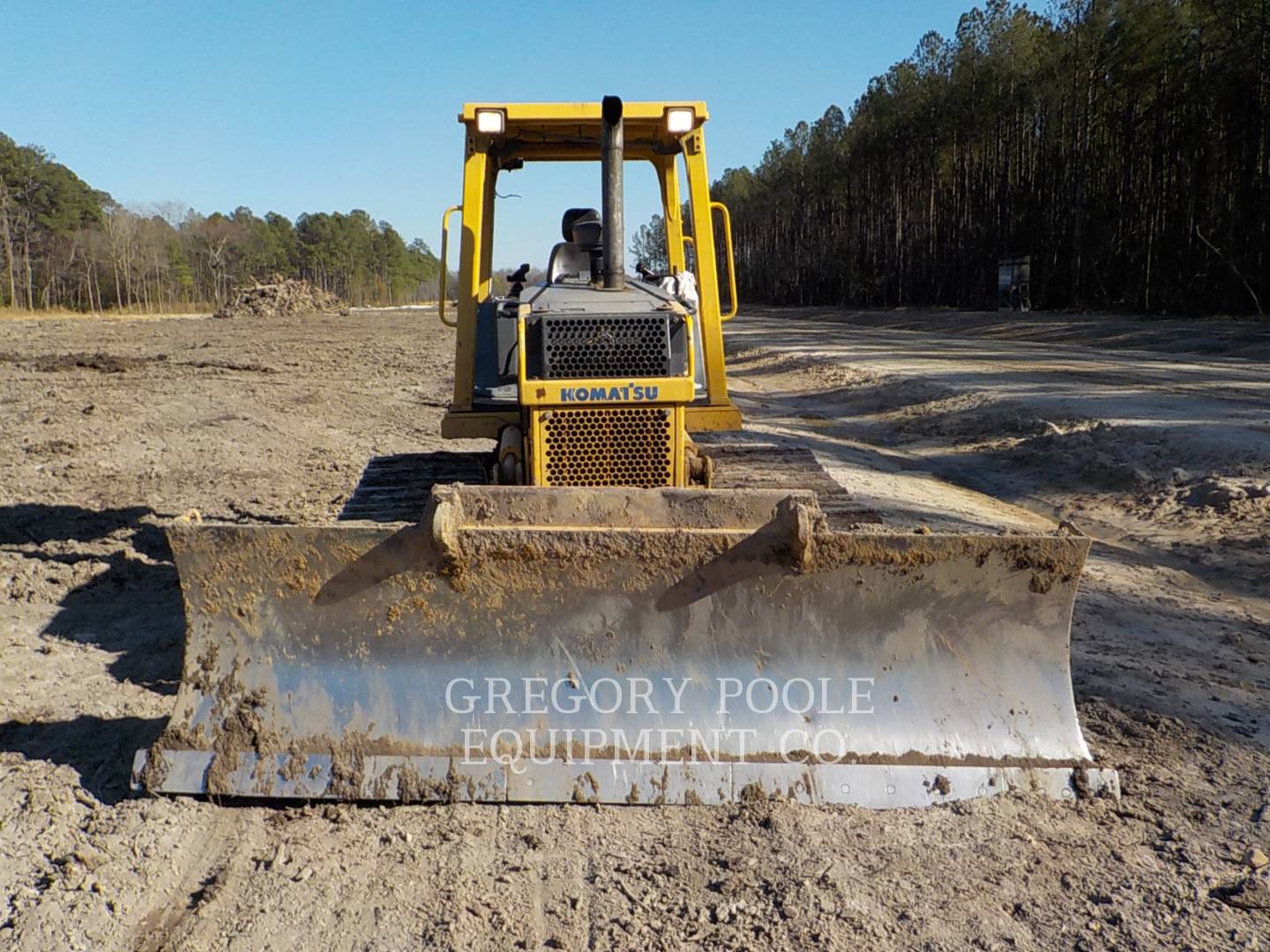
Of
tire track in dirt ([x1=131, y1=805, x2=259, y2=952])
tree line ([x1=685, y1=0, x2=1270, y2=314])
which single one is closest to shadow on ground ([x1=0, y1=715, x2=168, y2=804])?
tire track in dirt ([x1=131, y1=805, x2=259, y2=952])

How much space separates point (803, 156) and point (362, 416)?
62.5m

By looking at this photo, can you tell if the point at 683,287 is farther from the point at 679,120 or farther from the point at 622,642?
the point at 622,642

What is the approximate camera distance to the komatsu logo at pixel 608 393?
3.87 meters

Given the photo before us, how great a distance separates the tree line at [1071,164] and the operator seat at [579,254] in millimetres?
11157

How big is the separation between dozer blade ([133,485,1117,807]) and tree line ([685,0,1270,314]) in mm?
13431

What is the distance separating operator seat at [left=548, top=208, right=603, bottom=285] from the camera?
505 cm

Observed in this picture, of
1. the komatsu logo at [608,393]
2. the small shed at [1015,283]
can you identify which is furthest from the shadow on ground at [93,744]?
the small shed at [1015,283]

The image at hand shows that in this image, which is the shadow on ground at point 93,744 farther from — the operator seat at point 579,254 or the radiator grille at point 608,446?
the operator seat at point 579,254

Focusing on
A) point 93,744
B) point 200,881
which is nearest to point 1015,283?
point 93,744

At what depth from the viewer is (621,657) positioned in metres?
3.27

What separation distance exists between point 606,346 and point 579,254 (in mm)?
1329

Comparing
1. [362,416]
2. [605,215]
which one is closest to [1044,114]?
[362,416]

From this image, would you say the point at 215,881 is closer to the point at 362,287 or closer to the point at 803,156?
the point at 803,156

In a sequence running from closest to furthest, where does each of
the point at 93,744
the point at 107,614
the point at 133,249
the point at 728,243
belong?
the point at 93,744 → the point at 728,243 → the point at 107,614 → the point at 133,249
